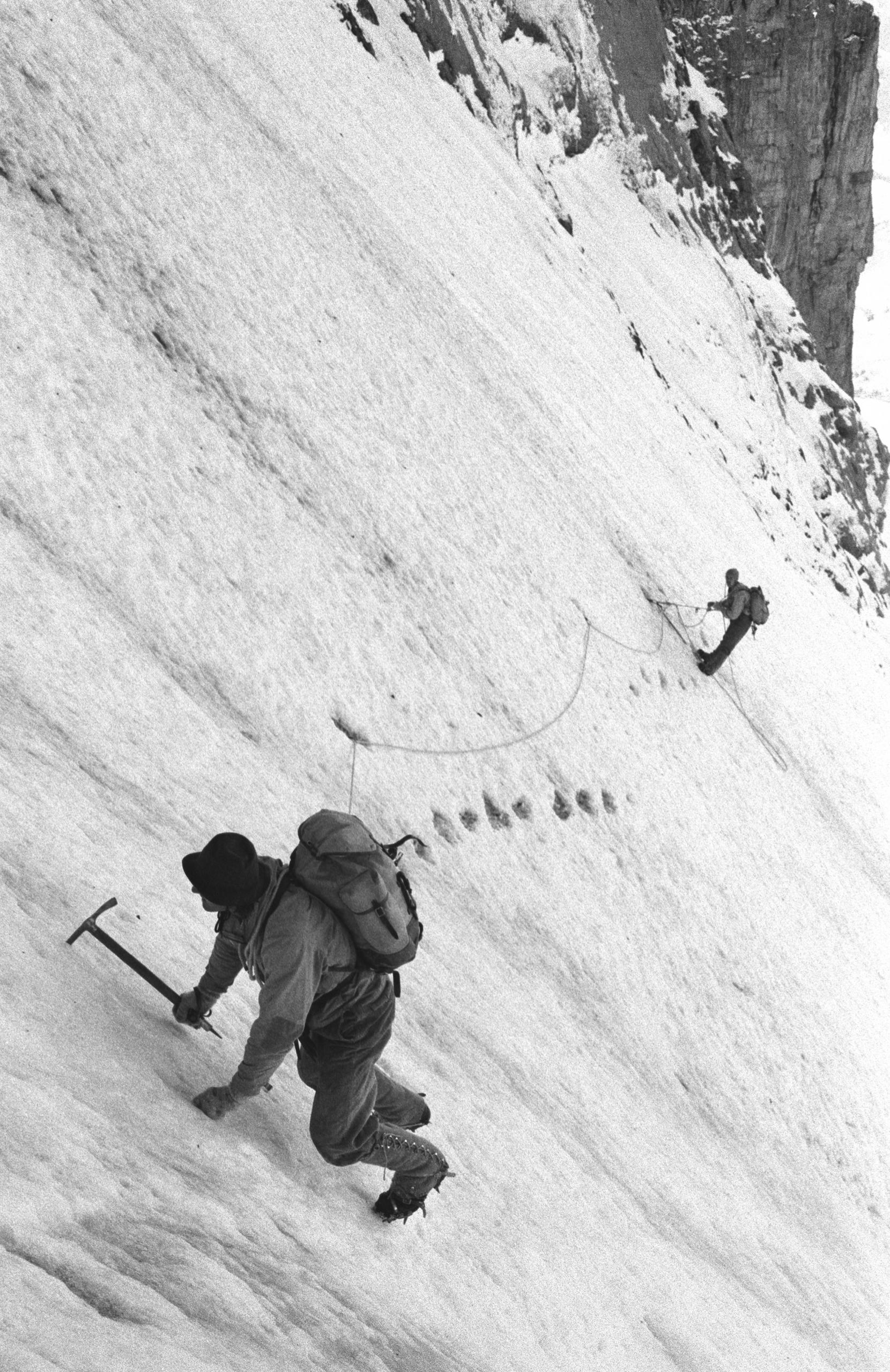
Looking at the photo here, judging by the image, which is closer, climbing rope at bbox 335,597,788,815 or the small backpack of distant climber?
the small backpack of distant climber

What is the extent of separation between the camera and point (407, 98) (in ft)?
74.9

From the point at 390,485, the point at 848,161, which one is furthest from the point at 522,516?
the point at 848,161

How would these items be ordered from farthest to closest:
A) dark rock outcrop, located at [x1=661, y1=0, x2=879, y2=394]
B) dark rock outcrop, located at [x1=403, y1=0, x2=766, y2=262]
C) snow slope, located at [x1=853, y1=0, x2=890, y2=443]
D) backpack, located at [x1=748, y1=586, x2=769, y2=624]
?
snow slope, located at [x1=853, y1=0, x2=890, y2=443] < dark rock outcrop, located at [x1=661, y1=0, x2=879, y2=394] < dark rock outcrop, located at [x1=403, y1=0, x2=766, y2=262] < backpack, located at [x1=748, y1=586, x2=769, y2=624]

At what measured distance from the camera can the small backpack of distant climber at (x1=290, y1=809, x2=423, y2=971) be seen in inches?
205

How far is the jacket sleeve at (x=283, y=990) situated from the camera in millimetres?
5109

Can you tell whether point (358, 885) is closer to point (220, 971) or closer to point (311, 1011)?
point (311, 1011)

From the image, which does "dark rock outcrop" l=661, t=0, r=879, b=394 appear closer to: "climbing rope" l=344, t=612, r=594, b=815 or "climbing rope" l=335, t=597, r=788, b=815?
"climbing rope" l=335, t=597, r=788, b=815

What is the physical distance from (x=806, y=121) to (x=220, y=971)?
59459mm

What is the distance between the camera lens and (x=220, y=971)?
552 centimetres

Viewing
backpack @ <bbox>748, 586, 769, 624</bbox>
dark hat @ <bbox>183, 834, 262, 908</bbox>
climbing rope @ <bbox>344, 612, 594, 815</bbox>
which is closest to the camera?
dark hat @ <bbox>183, 834, 262, 908</bbox>

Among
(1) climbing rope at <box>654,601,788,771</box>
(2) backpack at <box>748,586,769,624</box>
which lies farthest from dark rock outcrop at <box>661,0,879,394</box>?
(2) backpack at <box>748,586,769,624</box>

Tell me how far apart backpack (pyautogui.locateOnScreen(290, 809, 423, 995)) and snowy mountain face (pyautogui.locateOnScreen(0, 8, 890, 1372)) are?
3.73ft

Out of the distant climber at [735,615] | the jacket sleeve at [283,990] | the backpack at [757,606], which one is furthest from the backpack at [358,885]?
the backpack at [757,606]

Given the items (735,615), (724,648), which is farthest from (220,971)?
(724,648)
